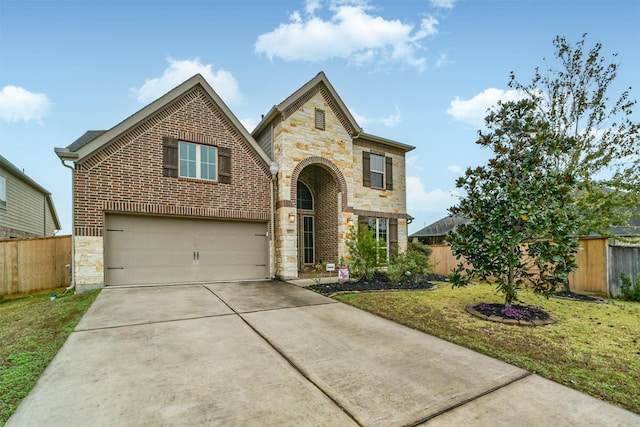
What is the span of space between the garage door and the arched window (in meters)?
2.71

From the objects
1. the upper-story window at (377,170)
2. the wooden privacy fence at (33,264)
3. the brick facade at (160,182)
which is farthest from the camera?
the upper-story window at (377,170)

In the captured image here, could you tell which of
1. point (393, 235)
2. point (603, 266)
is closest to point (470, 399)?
point (603, 266)

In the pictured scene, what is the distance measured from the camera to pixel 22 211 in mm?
14172

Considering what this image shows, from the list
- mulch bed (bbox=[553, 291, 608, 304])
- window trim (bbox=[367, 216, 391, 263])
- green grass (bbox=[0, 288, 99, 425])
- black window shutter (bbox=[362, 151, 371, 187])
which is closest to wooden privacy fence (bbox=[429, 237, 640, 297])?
mulch bed (bbox=[553, 291, 608, 304])

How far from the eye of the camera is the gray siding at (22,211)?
12.5 metres

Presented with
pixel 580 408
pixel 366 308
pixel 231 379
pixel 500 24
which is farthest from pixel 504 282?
pixel 500 24

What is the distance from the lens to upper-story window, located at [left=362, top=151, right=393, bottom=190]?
12250 mm

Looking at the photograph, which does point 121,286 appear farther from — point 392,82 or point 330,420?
point 392,82

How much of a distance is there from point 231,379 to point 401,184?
11524mm

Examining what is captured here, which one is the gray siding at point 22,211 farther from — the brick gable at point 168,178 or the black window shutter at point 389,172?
the black window shutter at point 389,172

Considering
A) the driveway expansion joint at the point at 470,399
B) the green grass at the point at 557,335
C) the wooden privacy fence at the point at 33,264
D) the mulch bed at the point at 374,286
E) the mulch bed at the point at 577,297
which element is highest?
the wooden privacy fence at the point at 33,264

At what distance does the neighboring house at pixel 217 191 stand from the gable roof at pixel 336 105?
4 centimetres

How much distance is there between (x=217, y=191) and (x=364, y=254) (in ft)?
16.9

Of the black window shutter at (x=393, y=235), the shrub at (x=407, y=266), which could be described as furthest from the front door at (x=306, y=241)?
the shrub at (x=407, y=266)
